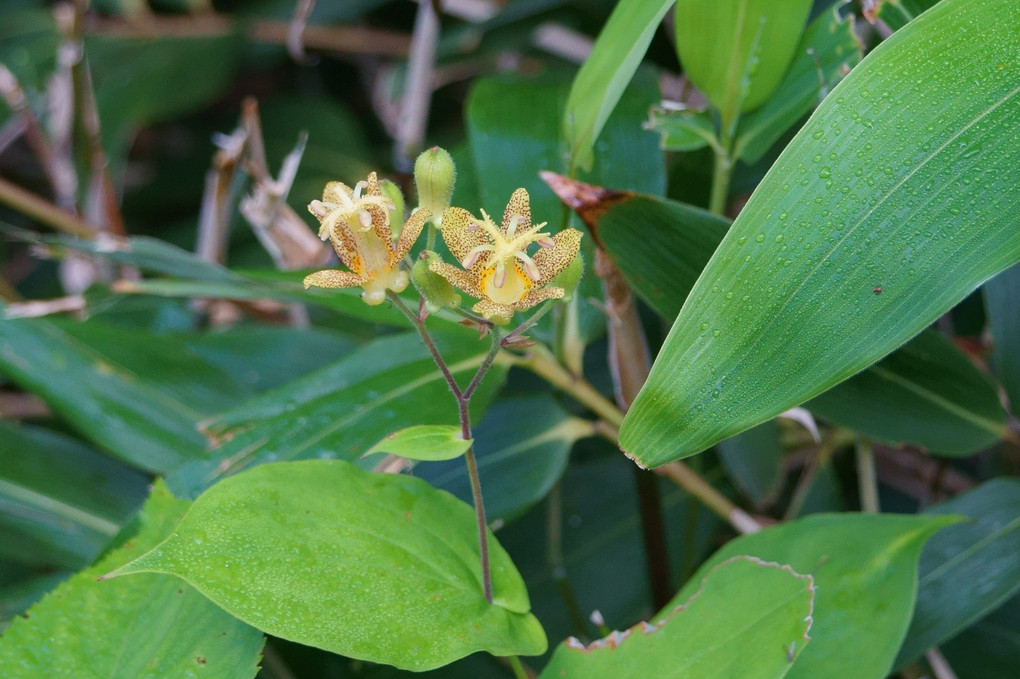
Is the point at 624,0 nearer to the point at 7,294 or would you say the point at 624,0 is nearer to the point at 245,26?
the point at 7,294

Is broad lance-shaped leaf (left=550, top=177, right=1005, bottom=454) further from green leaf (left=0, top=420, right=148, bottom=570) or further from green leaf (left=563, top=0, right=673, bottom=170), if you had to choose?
green leaf (left=0, top=420, right=148, bottom=570)

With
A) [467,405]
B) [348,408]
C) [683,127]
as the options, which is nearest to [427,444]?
[467,405]

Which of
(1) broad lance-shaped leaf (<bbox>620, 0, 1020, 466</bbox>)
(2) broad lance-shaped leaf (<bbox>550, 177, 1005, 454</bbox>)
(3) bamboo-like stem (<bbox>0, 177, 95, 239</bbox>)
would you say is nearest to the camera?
(1) broad lance-shaped leaf (<bbox>620, 0, 1020, 466</bbox>)

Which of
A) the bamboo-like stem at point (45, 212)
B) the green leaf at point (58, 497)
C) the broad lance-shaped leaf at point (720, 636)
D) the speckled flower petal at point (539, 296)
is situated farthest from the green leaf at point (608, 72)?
the bamboo-like stem at point (45, 212)

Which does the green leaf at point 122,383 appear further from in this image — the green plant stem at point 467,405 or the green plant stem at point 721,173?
the green plant stem at point 721,173

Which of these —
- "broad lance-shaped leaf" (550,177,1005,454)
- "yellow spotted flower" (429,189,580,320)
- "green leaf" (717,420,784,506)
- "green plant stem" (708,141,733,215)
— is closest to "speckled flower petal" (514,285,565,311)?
"yellow spotted flower" (429,189,580,320)
